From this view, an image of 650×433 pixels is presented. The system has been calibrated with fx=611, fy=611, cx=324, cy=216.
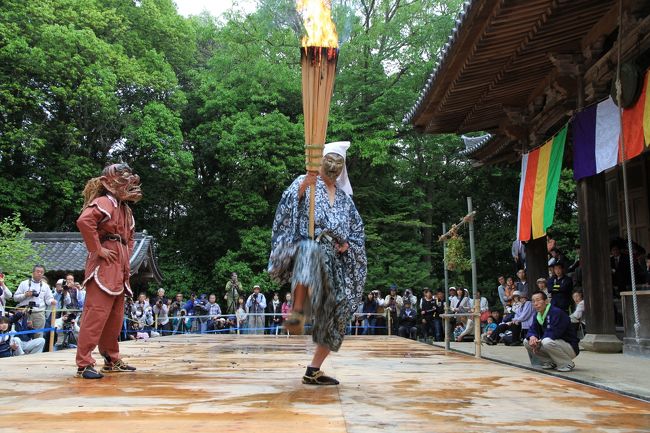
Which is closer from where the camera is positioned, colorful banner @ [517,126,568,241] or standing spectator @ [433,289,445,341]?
colorful banner @ [517,126,568,241]

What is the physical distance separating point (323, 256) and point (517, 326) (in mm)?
7254

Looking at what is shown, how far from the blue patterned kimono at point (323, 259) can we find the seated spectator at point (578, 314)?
5.67m

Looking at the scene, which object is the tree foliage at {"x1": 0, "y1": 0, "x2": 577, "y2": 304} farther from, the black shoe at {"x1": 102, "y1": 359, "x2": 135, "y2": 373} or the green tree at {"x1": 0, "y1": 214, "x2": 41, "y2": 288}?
the black shoe at {"x1": 102, "y1": 359, "x2": 135, "y2": 373}

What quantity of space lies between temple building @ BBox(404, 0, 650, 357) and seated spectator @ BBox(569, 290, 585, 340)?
1.06 meters

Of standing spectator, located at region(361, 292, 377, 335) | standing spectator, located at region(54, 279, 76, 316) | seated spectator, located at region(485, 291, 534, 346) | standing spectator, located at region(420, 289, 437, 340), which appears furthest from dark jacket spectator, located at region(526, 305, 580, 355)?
standing spectator, located at region(361, 292, 377, 335)

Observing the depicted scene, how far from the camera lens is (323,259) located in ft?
11.8

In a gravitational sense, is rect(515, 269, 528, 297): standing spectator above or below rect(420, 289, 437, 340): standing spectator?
above

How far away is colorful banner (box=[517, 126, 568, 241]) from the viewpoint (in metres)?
8.32

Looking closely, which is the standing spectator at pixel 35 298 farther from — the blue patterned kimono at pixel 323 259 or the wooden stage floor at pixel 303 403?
the blue patterned kimono at pixel 323 259

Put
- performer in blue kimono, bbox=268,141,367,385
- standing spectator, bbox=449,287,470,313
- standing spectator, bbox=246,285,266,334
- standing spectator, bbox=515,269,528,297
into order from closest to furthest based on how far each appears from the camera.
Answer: performer in blue kimono, bbox=268,141,367,385 < standing spectator, bbox=515,269,528,297 < standing spectator, bbox=449,287,470,313 < standing spectator, bbox=246,285,266,334

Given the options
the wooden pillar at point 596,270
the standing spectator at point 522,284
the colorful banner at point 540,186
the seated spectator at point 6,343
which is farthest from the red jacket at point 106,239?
the standing spectator at point 522,284

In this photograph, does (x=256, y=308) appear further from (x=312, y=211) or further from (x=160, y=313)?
(x=312, y=211)

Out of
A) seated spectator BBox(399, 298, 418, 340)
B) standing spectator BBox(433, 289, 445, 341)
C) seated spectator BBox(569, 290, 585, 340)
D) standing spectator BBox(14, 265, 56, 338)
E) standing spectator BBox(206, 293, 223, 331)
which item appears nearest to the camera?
seated spectator BBox(569, 290, 585, 340)

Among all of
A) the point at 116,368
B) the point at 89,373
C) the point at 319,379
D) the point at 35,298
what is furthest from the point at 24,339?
the point at 319,379
